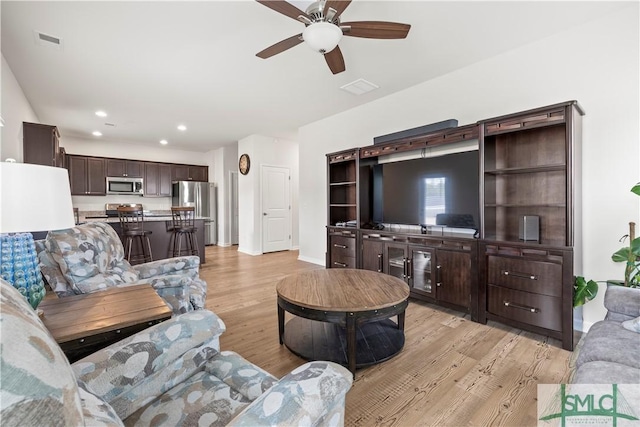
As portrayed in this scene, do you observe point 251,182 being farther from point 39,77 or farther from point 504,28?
point 504,28

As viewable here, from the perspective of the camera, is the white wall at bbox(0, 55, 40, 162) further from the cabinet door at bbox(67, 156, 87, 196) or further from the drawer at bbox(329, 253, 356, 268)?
the drawer at bbox(329, 253, 356, 268)

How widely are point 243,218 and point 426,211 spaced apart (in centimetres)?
464

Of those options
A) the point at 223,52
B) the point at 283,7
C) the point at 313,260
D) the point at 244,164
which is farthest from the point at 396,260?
the point at 244,164

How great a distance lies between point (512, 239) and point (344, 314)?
6.76 ft

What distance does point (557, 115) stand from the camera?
2.34m

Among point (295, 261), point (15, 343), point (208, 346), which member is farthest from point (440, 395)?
point (295, 261)

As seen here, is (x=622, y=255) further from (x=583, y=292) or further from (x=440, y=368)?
(x=440, y=368)

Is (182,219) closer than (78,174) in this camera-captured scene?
Yes

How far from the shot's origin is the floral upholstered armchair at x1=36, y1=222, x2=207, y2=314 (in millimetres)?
1688

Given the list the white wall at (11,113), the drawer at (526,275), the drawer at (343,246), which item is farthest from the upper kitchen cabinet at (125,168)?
the drawer at (526,275)

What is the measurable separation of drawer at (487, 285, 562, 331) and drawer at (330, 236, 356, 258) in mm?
1780

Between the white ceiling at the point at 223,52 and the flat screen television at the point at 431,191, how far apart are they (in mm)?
967

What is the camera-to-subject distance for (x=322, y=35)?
1.99 m

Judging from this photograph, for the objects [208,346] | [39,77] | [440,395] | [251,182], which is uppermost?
[39,77]
